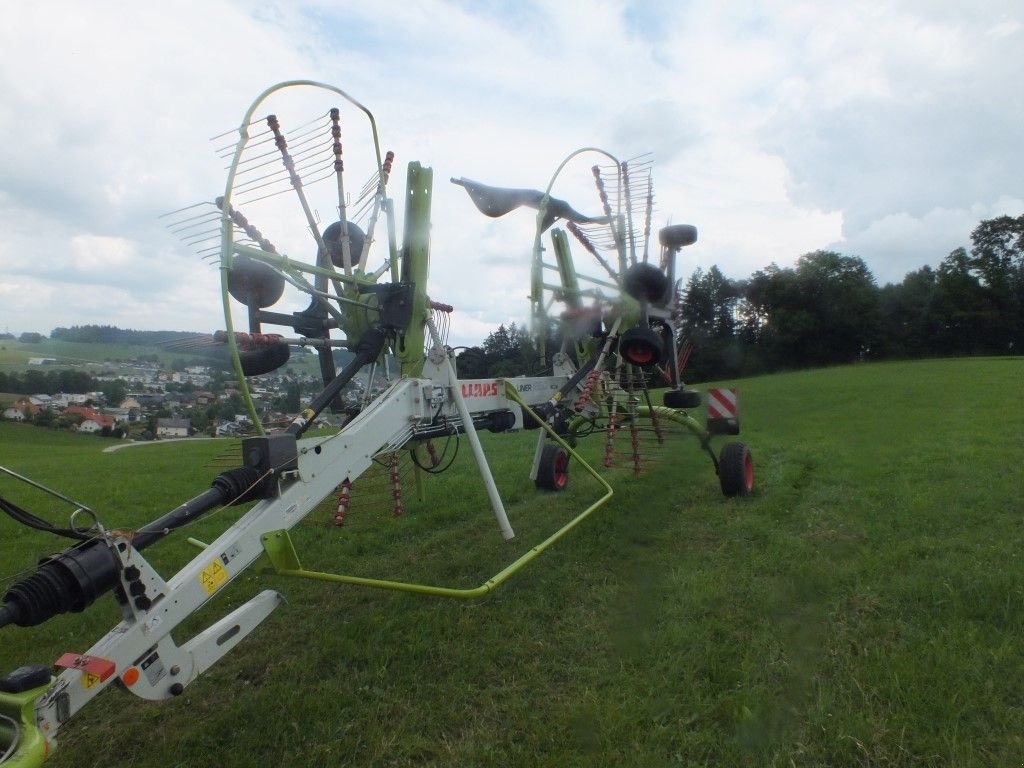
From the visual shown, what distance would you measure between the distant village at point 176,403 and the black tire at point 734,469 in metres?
3.85

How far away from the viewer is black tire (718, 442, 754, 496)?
718 cm

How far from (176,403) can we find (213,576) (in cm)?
174

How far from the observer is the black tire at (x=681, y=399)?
7098 millimetres

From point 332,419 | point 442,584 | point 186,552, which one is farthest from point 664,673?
point 186,552

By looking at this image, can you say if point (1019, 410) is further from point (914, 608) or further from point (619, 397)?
point (914, 608)

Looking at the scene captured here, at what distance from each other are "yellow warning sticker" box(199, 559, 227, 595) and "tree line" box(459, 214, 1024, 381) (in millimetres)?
5670

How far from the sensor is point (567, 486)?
8.26 meters

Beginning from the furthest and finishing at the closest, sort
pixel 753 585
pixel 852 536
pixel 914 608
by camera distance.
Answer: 1. pixel 852 536
2. pixel 753 585
3. pixel 914 608

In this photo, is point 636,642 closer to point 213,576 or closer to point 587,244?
point 213,576

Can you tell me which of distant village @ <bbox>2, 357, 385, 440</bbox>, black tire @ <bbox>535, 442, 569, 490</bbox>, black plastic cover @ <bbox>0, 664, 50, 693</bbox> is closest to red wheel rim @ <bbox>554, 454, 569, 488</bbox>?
black tire @ <bbox>535, 442, 569, 490</bbox>

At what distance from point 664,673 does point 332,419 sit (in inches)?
98.2

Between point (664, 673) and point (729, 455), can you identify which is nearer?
point (664, 673)

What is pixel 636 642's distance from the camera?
12.9 ft

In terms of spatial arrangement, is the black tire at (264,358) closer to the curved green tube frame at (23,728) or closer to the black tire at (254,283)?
the black tire at (254,283)
